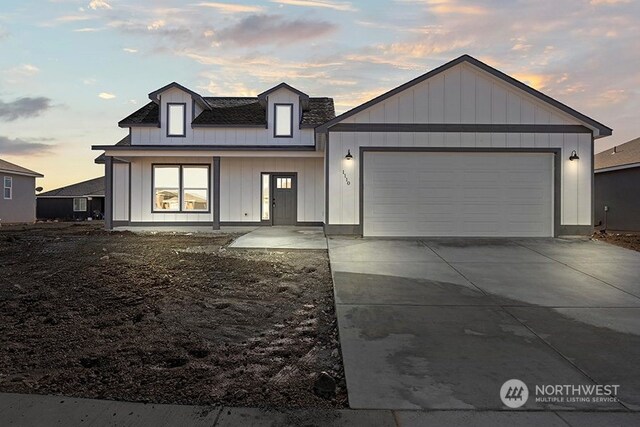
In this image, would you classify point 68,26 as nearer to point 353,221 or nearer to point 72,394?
point 353,221

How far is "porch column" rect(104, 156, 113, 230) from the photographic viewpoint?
612 inches

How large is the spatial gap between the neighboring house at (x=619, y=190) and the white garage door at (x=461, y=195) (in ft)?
26.0

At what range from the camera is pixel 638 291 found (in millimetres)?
6434

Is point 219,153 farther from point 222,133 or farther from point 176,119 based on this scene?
point 176,119

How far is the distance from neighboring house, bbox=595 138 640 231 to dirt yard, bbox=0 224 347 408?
1556 centimetres

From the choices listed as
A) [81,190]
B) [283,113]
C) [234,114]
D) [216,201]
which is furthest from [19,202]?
[283,113]

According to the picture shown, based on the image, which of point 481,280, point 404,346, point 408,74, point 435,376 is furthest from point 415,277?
point 408,74

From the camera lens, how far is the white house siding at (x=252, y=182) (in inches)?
653

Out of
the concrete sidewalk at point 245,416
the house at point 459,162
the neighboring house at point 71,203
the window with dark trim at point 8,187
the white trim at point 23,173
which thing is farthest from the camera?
the neighboring house at point 71,203

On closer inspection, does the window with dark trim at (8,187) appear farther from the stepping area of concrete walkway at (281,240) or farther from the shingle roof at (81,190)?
Result: the stepping area of concrete walkway at (281,240)

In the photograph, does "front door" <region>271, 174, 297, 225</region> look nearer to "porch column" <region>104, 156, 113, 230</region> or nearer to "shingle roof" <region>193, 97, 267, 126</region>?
"shingle roof" <region>193, 97, 267, 126</region>

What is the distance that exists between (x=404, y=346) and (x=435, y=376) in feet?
2.26

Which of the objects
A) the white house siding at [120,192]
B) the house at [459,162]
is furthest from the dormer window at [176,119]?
the house at [459,162]

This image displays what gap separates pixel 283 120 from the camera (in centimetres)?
1695
